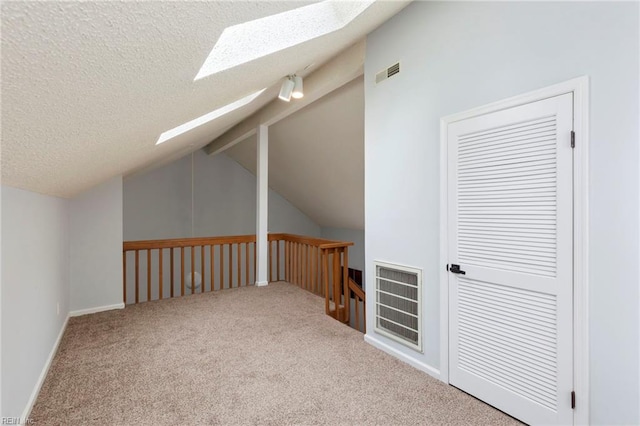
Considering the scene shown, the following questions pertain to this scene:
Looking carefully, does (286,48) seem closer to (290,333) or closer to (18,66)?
(18,66)

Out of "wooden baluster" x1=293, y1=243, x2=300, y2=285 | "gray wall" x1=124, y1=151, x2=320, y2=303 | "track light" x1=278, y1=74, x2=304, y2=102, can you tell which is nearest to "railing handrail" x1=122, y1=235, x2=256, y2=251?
"wooden baluster" x1=293, y1=243, x2=300, y2=285

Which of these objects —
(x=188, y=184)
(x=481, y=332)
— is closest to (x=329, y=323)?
(x=481, y=332)

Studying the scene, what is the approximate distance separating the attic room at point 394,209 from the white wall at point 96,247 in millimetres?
206

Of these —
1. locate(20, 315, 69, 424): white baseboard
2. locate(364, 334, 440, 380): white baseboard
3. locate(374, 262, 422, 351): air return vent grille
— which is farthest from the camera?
locate(374, 262, 422, 351): air return vent grille

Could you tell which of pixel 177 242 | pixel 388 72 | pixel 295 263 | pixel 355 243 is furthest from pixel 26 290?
pixel 355 243

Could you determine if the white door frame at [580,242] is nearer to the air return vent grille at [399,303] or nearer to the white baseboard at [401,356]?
the white baseboard at [401,356]

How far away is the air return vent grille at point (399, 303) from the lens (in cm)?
244

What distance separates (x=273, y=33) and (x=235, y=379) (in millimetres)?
2192

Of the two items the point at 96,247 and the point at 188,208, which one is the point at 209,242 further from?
the point at 188,208

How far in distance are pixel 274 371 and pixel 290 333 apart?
2.40 feet

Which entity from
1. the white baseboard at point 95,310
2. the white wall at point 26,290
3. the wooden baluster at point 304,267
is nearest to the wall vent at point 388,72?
the white wall at point 26,290

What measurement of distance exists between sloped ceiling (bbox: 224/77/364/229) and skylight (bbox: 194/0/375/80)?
170 centimetres

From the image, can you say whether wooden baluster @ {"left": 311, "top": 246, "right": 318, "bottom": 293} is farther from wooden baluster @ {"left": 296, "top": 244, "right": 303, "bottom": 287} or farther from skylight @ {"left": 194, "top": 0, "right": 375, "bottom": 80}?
skylight @ {"left": 194, "top": 0, "right": 375, "bottom": 80}

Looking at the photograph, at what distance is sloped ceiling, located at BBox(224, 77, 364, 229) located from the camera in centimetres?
424
